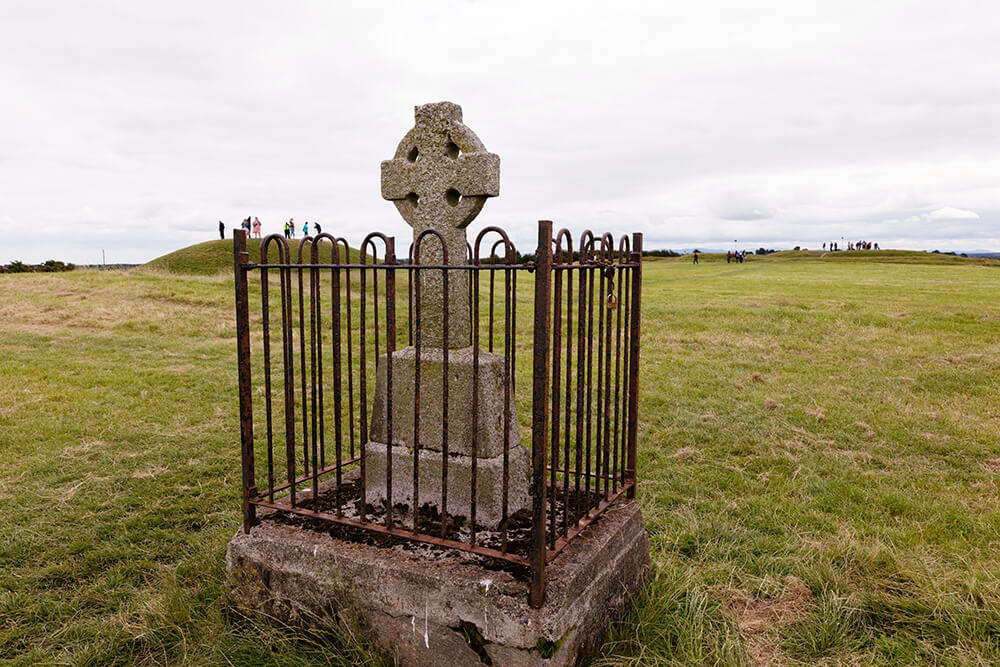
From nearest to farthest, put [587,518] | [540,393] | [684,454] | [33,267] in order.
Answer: [540,393], [587,518], [684,454], [33,267]

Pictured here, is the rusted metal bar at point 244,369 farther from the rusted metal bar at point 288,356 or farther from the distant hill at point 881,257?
the distant hill at point 881,257

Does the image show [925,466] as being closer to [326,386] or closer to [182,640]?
[182,640]

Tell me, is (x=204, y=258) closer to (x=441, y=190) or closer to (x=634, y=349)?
(x=441, y=190)

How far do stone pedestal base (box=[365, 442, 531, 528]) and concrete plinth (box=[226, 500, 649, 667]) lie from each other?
0.55 metres

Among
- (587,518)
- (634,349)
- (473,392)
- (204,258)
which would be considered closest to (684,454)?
(634,349)

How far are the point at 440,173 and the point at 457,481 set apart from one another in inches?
81.7

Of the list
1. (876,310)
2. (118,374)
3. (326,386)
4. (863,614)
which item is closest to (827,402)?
(863,614)

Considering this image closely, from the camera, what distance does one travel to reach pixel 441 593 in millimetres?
3600

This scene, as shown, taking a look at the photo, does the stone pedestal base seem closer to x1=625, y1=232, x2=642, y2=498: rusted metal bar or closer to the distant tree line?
x1=625, y1=232, x2=642, y2=498: rusted metal bar

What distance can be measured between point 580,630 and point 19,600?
3.95 metres

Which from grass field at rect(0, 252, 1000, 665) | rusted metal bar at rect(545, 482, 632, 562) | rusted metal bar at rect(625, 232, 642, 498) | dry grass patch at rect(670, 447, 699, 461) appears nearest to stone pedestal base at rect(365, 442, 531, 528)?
rusted metal bar at rect(545, 482, 632, 562)

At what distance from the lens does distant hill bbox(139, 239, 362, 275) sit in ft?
115

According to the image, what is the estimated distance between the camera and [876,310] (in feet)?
60.9

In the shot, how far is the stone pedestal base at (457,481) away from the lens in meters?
4.30
